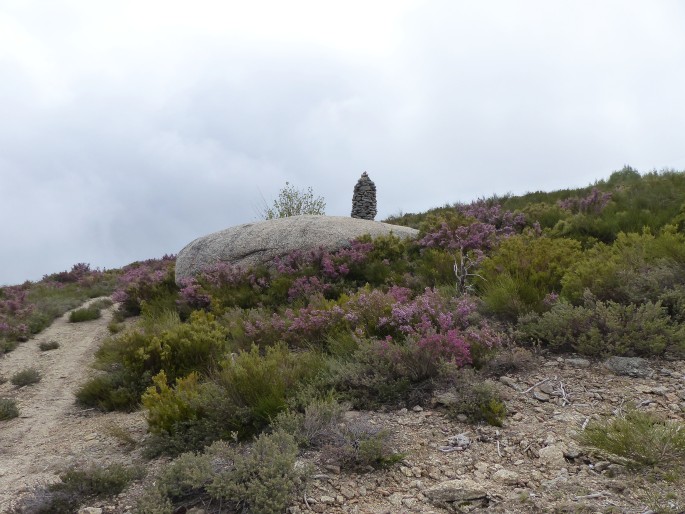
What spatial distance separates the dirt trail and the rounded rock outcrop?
396 centimetres

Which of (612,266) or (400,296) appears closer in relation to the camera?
(612,266)

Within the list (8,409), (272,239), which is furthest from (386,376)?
(272,239)

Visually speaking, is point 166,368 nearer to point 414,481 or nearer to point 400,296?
point 400,296

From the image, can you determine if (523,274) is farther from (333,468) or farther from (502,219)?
(502,219)

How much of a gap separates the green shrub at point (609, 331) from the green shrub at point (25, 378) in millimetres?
8200

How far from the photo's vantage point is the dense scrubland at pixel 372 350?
13.1 ft

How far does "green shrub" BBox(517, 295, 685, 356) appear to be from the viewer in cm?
520

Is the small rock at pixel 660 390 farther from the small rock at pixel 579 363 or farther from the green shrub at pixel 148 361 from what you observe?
the green shrub at pixel 148 361

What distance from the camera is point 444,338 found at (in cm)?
533

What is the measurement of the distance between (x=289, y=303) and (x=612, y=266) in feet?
19.6

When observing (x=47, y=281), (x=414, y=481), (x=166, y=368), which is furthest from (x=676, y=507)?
(x=47, y=281)

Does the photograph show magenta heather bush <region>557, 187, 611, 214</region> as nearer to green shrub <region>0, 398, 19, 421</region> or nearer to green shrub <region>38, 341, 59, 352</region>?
green shrub <region>0, 398, 19, 421</region>

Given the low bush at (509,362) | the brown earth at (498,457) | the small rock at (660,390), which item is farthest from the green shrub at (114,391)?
the small rock at (660,390)

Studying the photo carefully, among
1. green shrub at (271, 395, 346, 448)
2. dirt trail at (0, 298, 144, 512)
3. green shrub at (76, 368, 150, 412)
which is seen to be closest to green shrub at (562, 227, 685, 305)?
green shrub at (271, 395, 346, 448)
